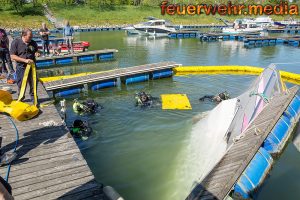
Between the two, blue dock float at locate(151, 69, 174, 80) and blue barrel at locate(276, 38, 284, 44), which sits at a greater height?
blue barrel at locate(276, 38, 284, 44)

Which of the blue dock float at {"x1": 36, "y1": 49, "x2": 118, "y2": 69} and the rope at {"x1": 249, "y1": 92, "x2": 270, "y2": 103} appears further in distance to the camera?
the blue dock float at {"x1": 36, "y1": 49, "x2": 118, "y2": 69}

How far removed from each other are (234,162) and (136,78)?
43.8 feet

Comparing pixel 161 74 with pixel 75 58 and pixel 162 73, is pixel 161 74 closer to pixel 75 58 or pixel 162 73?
pixel 162 73

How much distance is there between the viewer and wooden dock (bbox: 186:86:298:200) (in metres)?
6.83

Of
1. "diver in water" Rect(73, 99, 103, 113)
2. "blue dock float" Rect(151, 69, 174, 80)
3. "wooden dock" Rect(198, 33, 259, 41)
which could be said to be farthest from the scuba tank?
"wooden dock" Rect(198, 33, 259, 41)

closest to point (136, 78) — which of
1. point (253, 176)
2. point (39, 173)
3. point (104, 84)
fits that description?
point (104, 84)

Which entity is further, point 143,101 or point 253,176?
point 143,101

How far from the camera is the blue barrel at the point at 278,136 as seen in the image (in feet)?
32.2

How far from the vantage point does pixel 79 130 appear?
1182 cm

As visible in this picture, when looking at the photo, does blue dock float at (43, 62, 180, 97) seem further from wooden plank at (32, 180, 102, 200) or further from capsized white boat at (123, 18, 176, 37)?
capsized white boat at (123, 18, 176, 37)

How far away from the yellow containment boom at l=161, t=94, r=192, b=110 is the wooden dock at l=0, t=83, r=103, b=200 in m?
7.28

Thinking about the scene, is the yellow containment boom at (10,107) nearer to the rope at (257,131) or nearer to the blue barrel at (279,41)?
the rope at (257,131)

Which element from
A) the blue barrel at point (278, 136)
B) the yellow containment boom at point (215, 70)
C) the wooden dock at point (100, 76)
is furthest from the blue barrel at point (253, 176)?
the yellow containment boom at point (215, 70)

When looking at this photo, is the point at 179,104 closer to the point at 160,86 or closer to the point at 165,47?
the point at 160,86
